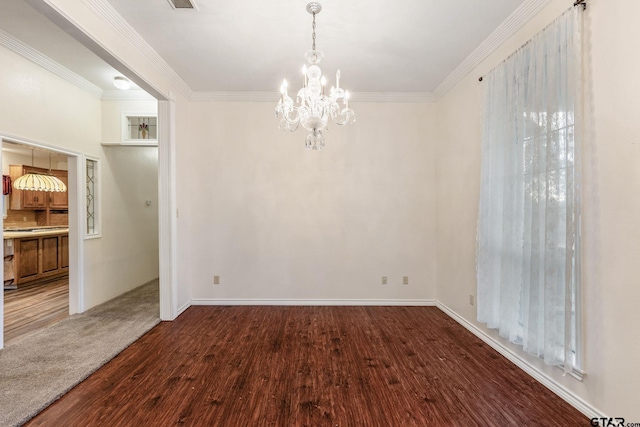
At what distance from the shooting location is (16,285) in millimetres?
4867

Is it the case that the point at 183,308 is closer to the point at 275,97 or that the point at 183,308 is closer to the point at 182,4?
the point at 275,97

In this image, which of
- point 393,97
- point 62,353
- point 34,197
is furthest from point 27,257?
point 393,97

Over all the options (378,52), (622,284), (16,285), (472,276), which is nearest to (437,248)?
(472,276)

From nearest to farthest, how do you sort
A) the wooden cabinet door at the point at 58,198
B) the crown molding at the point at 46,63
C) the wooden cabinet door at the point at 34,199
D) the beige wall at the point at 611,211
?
the beige wall at the point at 611,211 < the crown molding at the point at 46,63 < the wooden cabinet door at the point at 34,199 < the wooden cabinet door at the point at 58,198

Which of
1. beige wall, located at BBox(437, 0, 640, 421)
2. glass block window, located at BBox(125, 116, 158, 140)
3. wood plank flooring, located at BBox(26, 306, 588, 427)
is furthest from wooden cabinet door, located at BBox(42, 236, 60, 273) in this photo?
beige wall, located at BBox(437, 0, 640, 421)

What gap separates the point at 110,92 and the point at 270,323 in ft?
13.4

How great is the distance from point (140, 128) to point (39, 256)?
131 inches

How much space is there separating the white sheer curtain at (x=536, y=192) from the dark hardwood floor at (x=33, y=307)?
493 centimetres

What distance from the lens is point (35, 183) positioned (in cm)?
551

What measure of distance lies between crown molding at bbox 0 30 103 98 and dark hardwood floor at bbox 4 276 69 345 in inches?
119

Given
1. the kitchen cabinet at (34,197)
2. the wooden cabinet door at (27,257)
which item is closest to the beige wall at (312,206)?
the wooden cabinet door at (27,257)

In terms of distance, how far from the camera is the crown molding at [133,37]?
2234 millimetres

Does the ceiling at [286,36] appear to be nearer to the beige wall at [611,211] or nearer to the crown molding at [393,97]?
the crown molding at [393,97]

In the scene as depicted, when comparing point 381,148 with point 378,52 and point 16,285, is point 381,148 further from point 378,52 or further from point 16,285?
point 16,285
